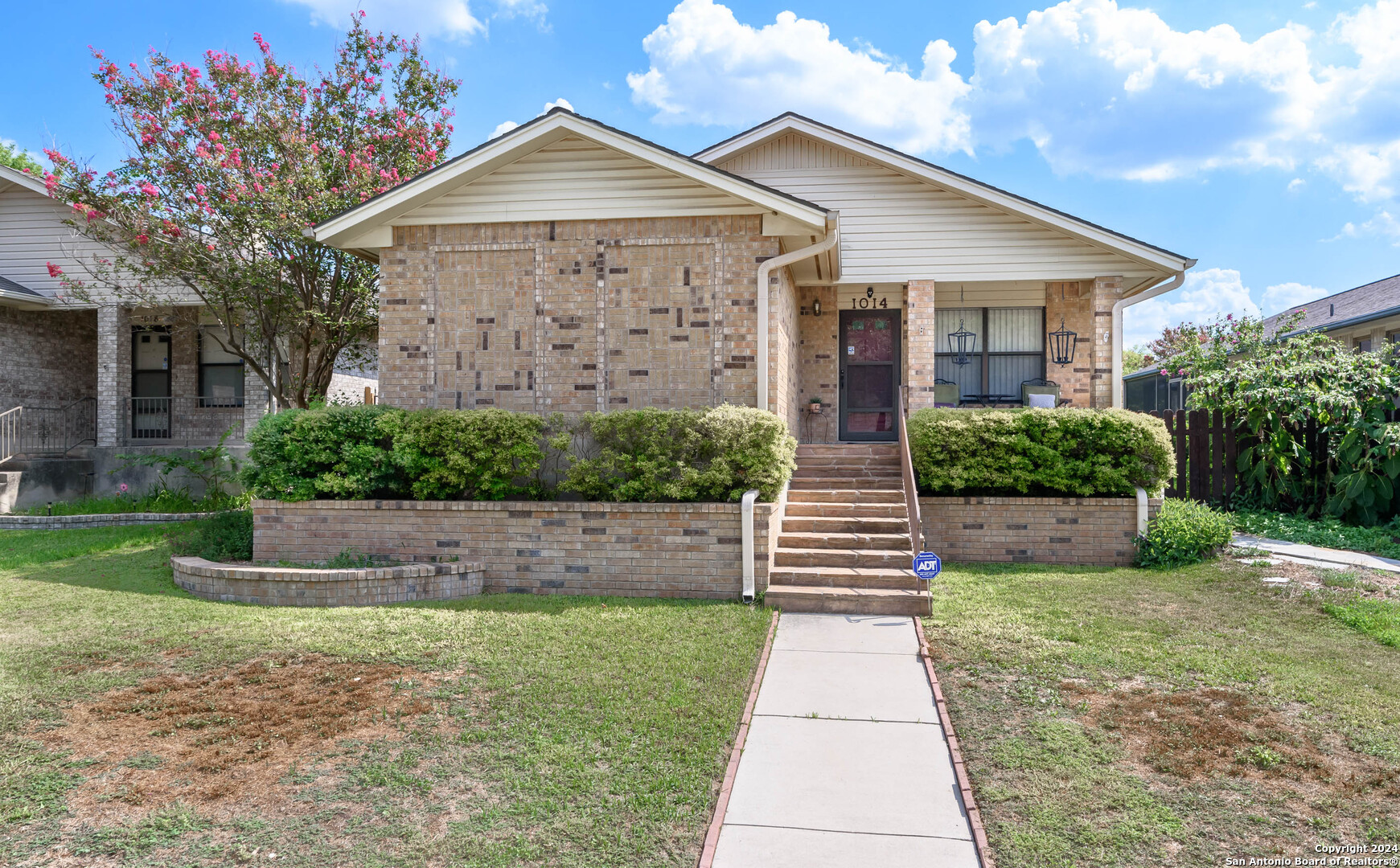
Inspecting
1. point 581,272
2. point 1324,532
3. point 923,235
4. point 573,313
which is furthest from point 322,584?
point 1324,532

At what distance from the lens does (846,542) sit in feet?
26.2

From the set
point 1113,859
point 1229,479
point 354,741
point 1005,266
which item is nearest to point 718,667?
point 354,741

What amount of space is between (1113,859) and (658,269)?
283 inches

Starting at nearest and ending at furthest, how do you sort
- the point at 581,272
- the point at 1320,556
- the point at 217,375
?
the point at 1320,556 < the point at 581,272 < the point at 217,375

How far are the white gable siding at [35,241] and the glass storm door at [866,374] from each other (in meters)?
14.1

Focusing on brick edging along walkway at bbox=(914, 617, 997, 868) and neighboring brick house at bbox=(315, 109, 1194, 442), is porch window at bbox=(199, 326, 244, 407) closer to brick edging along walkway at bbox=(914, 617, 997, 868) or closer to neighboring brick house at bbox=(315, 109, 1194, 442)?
neighboring brick house at bbox=(315, 109, 1194, 442)

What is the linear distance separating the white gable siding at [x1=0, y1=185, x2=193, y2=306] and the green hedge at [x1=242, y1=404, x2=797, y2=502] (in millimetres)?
10034

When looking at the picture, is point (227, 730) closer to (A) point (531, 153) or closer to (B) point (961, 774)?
(B) point (961, 774)

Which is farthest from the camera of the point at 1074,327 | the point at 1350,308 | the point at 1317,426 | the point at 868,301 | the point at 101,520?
the point at 1350,308

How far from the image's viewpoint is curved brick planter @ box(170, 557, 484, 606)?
23.8ft

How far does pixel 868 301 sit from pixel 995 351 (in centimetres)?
224

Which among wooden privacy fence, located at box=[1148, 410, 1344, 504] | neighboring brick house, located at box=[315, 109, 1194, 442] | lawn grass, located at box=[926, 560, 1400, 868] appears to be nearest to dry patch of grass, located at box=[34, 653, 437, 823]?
lawn grass, located at box=[926, 560, 1400, 868]

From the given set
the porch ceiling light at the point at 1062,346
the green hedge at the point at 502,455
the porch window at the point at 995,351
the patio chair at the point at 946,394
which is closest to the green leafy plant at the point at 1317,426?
the porch ceiling light at the point at 1062,346

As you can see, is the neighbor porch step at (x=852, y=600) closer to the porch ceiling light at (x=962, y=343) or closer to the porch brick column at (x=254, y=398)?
the porch ceiling light at (x=962, y=343)
